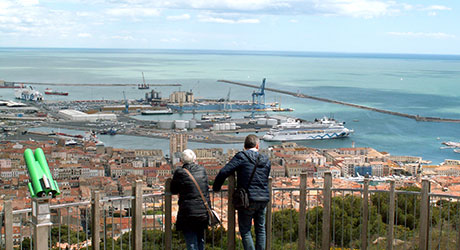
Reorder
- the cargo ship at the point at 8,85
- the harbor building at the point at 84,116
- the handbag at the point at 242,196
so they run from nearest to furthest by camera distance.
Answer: the handbag at the point at 242,196 < the harbor building at the point at 84,116 < the cargo ship at the point at 8,85

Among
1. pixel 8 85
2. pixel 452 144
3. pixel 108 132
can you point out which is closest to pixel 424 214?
pixel 452 144

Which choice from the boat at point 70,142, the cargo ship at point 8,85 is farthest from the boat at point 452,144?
Result: the cargo ship at point 8,85

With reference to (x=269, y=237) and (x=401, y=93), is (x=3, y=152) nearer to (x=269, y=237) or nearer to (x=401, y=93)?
(x=269, y=237)

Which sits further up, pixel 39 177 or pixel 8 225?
pixel 39 177

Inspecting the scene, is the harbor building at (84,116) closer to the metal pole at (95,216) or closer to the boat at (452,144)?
the boat at (452,144)

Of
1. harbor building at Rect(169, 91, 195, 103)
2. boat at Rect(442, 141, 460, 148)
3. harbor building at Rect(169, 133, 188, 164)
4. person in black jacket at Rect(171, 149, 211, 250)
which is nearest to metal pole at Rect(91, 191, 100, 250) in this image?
person in black jacket at Rect(171, 149, 211, 250)

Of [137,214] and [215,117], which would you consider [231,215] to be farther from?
[215,117]
